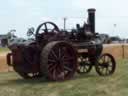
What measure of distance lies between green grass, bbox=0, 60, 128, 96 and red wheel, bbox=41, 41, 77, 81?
29 cm

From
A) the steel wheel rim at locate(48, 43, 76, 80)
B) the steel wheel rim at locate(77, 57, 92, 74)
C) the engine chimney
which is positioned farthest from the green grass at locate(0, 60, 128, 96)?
the engine chimney

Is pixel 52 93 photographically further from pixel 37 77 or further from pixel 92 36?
pixel 92 36

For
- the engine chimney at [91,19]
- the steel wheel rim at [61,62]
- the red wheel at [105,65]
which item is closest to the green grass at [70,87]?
the steel wheel rim at [61,62]

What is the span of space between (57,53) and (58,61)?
0.24 meters

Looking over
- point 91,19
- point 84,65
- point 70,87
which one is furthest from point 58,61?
point 91,19

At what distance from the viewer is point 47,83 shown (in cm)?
1327

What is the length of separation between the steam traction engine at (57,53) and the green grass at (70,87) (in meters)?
0.37

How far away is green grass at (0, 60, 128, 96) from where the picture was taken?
11258mm

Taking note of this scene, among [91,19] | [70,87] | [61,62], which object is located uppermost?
[91,19]

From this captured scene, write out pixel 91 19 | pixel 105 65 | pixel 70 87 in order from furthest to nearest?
1. pixel 91 19
2. pixel 105 65
3. pixel 70 87

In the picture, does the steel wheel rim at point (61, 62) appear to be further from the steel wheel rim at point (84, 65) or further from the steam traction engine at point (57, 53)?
the steel wheel rim at point (84, 65)

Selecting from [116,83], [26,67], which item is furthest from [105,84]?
[26,67]

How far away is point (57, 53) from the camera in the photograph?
13867mm

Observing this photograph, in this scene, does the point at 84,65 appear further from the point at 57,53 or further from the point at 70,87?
the point at 70,87
